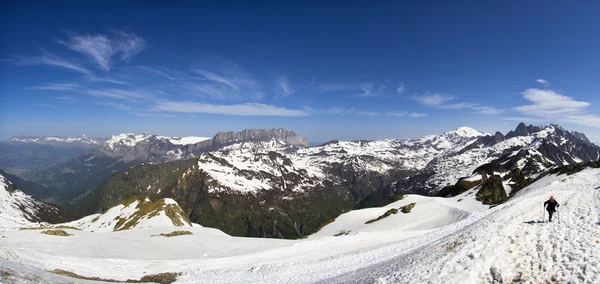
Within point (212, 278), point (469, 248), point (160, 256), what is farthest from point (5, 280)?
point (160, 256)

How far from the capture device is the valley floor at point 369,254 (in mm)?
17406

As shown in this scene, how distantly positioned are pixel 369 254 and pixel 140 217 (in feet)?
332

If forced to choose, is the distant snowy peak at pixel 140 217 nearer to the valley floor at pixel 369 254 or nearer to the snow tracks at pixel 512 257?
the valley floor at pixel 369 254

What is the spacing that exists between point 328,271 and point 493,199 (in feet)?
246

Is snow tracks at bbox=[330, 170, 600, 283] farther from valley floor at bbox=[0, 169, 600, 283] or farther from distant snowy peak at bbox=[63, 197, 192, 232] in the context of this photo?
distant snowy peak at bbox=[63, 197, 192, 232]

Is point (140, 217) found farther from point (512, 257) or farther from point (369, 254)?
point (512, 257)

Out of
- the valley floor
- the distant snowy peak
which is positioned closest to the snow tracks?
the valley floor

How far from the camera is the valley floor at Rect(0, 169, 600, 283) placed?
685 inches

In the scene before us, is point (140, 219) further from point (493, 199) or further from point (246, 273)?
point (493, 199)

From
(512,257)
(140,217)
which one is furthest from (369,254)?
(140,217)

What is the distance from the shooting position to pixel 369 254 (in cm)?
3169

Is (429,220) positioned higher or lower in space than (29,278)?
lower

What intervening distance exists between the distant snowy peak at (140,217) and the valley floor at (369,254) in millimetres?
38837

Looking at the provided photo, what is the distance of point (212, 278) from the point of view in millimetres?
32875
